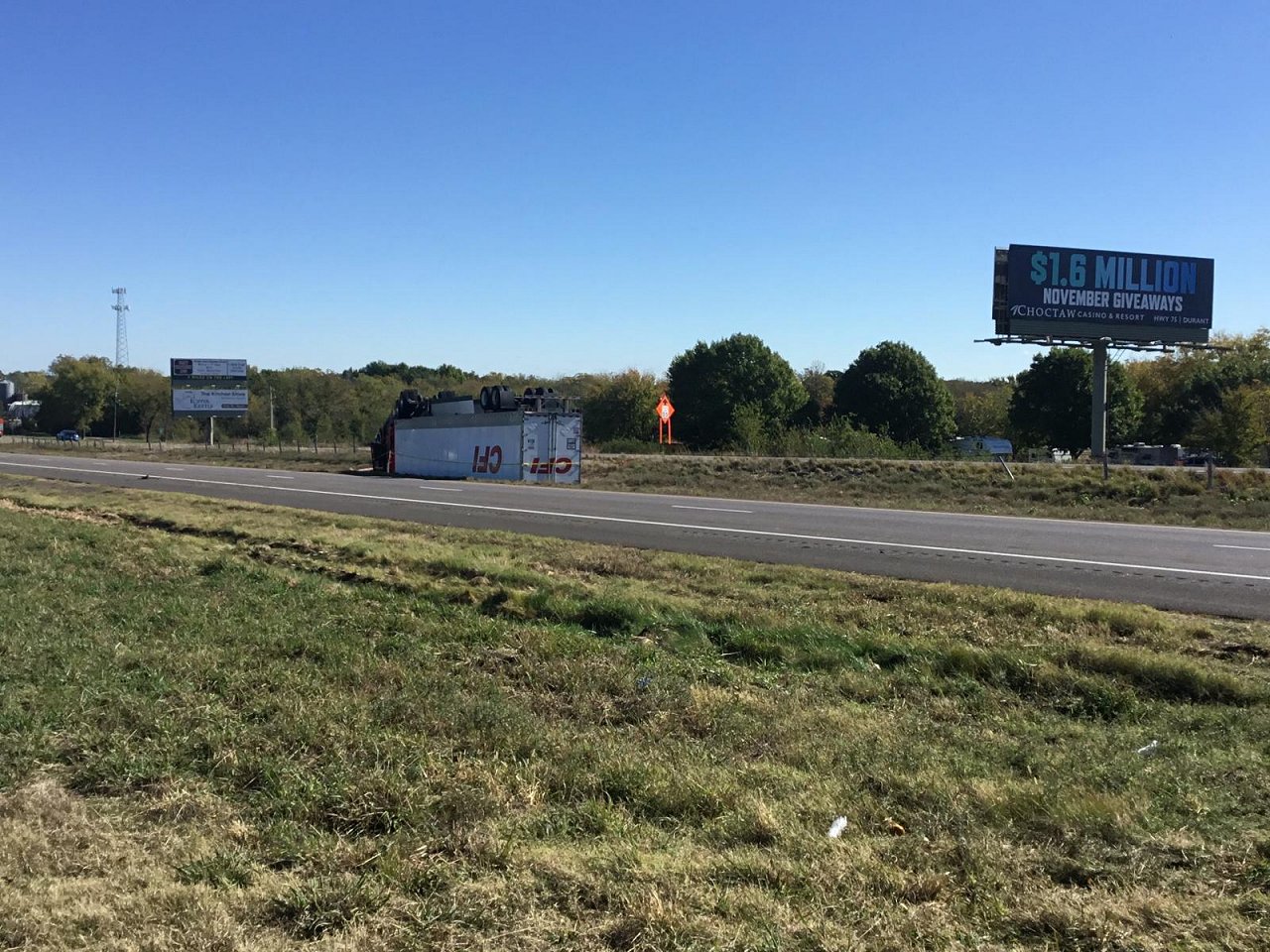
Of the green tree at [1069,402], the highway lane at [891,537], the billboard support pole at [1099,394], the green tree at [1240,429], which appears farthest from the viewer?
the green tree at [1069,402]

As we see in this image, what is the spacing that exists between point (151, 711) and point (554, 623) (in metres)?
3.77

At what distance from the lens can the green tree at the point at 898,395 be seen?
65.4 m

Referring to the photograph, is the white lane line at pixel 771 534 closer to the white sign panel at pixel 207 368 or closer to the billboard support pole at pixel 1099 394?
the billboard support pole at pixel 1099 394

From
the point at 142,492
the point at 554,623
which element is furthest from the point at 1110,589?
the point at 142,492

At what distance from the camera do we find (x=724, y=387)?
220 ft

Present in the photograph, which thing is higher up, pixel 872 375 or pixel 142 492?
pixel 872 375

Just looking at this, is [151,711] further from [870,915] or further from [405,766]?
→ [870,915]

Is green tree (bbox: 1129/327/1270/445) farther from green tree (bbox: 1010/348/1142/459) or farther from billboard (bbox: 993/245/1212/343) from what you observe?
billboard (bbox: 993/245/1212/343)

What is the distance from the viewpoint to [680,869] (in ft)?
13.9

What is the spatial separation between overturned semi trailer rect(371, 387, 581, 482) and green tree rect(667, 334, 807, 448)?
31.5 m

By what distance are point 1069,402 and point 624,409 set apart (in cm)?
2944

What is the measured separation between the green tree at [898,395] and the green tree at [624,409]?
544 inches

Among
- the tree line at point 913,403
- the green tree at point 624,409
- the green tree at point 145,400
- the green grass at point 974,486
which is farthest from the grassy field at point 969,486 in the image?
the green tree at point 145,400

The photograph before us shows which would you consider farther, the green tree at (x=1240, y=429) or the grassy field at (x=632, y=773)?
the green tree at (x=1240, y=429)
